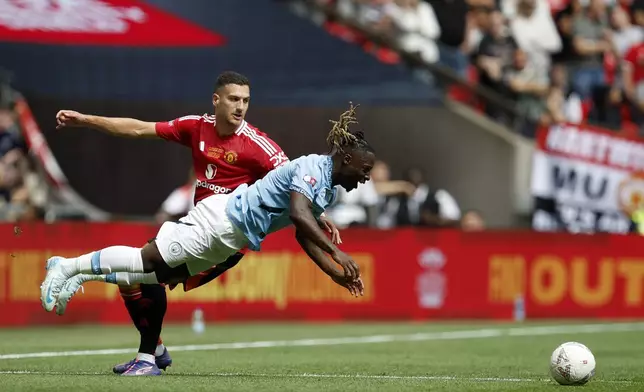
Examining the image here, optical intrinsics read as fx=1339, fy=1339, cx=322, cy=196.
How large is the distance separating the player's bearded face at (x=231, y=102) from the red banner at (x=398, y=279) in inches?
295

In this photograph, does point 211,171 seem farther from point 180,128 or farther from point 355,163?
point 355,163

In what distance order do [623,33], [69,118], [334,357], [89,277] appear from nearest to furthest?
[89,277]
[69,118]
[334,357]
[623,33]

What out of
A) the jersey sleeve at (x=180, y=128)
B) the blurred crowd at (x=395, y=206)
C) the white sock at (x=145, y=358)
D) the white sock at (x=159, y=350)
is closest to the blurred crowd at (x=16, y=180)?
the blurred crowd at (x=395, y=206)

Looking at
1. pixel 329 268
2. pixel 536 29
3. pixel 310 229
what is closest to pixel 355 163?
pixel 310 229

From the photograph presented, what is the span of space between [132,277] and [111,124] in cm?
123

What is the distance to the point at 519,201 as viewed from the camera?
2095 centimetres

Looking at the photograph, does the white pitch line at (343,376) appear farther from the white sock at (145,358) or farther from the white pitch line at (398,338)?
the white pitch line at (398,338)

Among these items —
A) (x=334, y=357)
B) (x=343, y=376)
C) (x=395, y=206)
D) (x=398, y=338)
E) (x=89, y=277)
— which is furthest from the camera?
(x=395, y=206)

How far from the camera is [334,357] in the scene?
12.9 meters

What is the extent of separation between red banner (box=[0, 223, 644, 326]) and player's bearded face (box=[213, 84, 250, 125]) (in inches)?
295

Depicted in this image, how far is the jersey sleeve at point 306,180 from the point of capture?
373 inches

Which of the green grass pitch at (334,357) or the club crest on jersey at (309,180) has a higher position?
the club crest on jersey at (309,180)

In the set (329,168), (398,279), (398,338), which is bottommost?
(398,338)

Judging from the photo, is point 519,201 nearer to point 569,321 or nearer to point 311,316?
point 569,321
